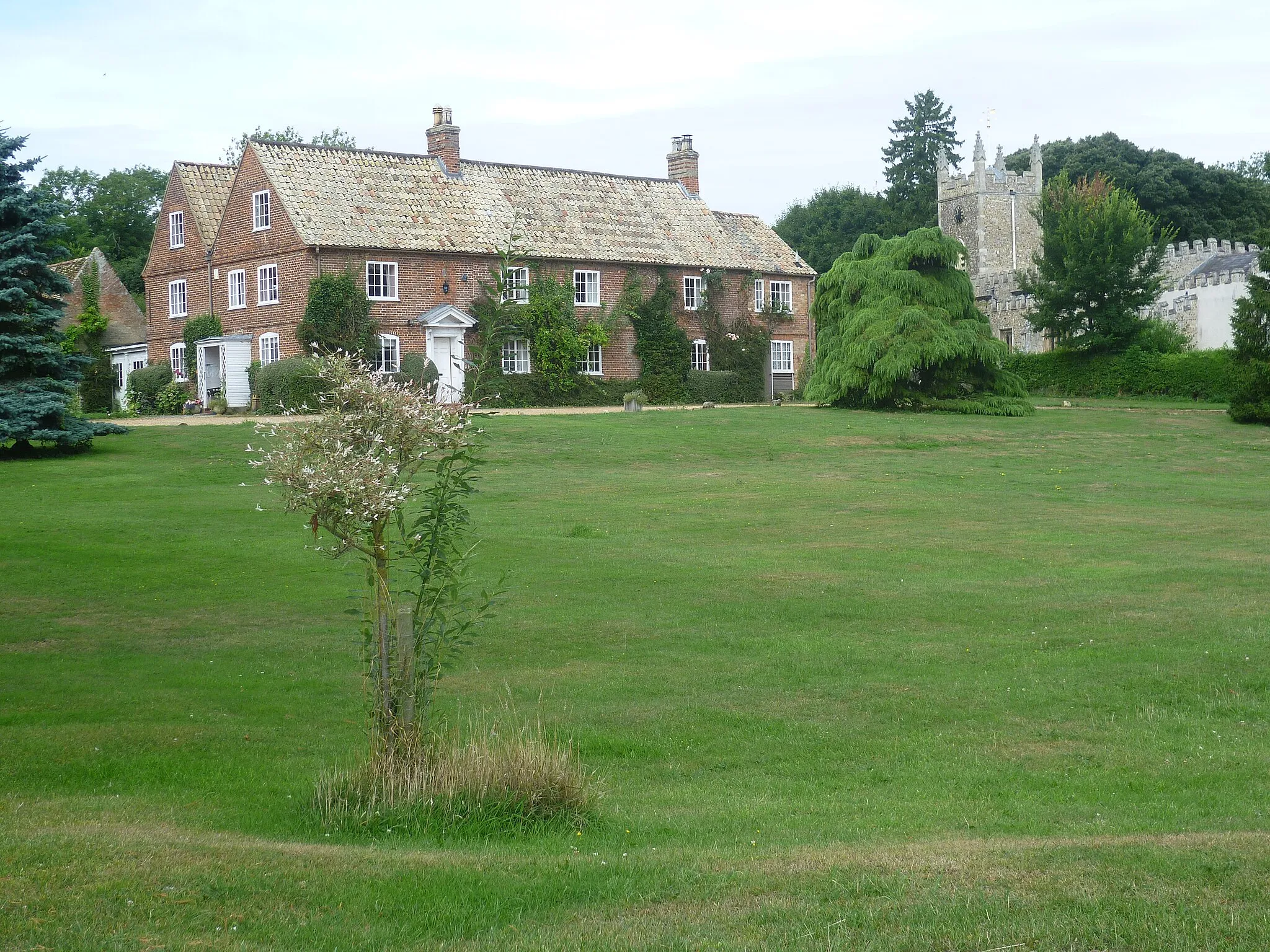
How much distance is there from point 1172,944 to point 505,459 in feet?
78.5

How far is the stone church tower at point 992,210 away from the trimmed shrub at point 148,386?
177 feet

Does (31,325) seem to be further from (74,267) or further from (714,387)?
(74,267)

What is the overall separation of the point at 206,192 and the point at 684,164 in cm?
1914

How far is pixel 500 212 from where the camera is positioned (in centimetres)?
4562

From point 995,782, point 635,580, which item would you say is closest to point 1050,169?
point 635,580

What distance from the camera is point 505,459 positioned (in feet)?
93.2

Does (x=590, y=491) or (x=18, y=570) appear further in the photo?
(x=590, y=491)

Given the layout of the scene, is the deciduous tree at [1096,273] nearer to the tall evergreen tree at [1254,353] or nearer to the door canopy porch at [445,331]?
the tall evergreen tree at [1254,353]

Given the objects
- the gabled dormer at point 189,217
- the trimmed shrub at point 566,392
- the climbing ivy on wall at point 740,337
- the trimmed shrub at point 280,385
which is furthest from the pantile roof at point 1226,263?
the gabled dormer at point 189,217

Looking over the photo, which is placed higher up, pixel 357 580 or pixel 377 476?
pixel 377 476

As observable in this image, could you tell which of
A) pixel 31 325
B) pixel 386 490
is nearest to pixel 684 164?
pixel 31 325

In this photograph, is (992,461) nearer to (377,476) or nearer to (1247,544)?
(1247,544)

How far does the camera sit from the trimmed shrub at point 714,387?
48312mm

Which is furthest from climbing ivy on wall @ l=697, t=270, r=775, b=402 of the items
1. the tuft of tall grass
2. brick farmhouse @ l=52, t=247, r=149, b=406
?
the tuft of tall grass
